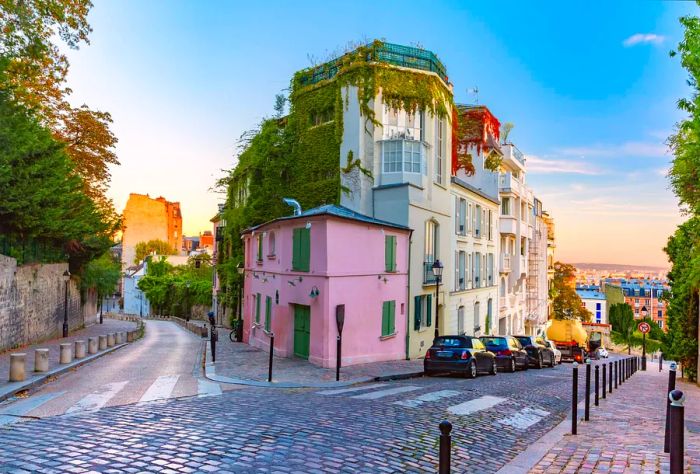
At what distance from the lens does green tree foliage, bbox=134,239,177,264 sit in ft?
314

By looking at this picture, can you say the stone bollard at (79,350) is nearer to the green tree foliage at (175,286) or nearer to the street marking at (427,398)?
the street marking at (427,398)

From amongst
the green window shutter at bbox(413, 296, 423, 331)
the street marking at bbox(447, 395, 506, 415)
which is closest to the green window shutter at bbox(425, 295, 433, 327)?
the green window shutter at bbox(413, 296, 423, 331)

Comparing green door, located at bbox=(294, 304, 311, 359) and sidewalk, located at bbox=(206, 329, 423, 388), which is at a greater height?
green door, located at bbox=(294, 304, 311, 359)

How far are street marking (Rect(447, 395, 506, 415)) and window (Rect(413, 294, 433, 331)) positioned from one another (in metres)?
12.4

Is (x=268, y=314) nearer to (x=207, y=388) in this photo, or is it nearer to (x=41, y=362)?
(x=41, y=362)

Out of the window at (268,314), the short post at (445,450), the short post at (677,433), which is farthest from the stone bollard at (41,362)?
the short post at (677,433)

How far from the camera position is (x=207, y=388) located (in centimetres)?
1312

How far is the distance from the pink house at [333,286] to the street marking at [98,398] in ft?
22.7

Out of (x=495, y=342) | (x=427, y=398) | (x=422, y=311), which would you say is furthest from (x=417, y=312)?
(x=427, y=398)

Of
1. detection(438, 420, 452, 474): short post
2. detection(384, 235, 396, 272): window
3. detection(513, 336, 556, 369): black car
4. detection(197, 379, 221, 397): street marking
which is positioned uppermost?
detection(384, 235, 396, 272): window

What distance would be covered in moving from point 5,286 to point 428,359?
52.0ft

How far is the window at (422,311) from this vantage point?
2495 cm

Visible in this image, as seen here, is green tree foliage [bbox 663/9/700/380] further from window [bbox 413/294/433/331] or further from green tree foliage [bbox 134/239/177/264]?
green tree foliage [bbox 134/239/177/264]

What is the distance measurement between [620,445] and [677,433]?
3.06m
